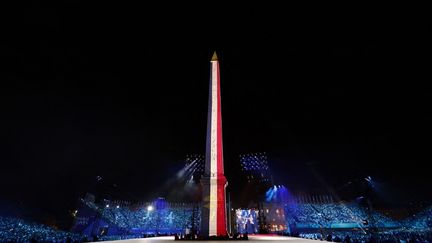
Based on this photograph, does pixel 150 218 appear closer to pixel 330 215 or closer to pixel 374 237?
pixel 330 215

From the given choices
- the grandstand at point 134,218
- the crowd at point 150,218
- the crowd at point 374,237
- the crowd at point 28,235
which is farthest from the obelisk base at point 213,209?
the crowd at point 150,218

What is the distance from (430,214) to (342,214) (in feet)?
55.2

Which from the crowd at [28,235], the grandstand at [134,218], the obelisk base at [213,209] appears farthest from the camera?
the grandstand at [134,218]

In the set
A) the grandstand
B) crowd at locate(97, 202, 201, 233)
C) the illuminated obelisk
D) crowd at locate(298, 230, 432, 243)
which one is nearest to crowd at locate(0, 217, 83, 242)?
the illuminated obelisk

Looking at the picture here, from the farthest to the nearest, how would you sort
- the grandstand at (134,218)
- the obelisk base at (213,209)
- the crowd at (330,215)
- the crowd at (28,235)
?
the crowd at (330,215) < the grandstand at (134,218) < the obelisk base at (213,209) < the crowd at (28,235)

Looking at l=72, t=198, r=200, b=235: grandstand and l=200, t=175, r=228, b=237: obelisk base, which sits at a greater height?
l=72, t=198, r=200, b=235: grandstand

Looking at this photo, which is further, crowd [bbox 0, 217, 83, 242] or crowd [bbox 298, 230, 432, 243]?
crowd [bbox 298, 230, 432, 243]

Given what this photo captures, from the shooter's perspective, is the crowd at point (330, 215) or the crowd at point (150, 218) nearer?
the crowd at point (150, 218)

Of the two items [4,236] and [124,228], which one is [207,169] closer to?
[4,236]

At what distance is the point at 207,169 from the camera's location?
2542cm

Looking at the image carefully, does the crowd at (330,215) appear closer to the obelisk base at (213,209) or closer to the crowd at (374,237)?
the crowd at (374,237)

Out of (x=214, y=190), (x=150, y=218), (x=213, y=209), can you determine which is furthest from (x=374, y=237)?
(x=150, y=218)

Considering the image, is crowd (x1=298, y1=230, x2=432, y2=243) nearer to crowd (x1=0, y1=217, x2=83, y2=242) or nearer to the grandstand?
crowd (x1=0, y1=217, x2=83, y2=242)

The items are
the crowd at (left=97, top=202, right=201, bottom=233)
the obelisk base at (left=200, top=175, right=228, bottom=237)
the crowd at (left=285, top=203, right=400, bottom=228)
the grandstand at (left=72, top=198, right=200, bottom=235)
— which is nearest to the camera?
the obelisk base at (left=200, top=175, right=228, bottom=237)
